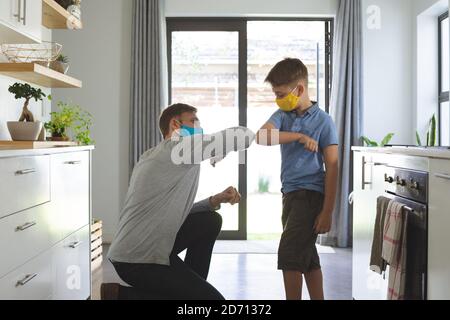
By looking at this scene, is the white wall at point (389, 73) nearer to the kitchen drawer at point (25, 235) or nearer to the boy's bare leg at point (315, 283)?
the boy's bare leg at point (315, 283)

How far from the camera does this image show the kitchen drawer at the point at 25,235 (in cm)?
181

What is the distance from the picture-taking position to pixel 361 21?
4.65m

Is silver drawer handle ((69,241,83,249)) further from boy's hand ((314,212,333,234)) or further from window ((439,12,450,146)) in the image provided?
window ((439,12,450,146))

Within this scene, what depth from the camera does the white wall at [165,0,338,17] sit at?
4.70 m

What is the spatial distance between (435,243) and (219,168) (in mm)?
3347

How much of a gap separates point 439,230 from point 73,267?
1711 millimetres

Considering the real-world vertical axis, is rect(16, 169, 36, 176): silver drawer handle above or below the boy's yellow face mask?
below

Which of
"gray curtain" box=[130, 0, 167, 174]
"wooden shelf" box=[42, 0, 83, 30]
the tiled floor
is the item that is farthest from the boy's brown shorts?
"gray curtain" box=[130, 0, 167, 174]

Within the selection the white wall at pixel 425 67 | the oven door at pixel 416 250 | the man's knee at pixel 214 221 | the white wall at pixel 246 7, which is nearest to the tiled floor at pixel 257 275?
the man's knee at pixel 214 221

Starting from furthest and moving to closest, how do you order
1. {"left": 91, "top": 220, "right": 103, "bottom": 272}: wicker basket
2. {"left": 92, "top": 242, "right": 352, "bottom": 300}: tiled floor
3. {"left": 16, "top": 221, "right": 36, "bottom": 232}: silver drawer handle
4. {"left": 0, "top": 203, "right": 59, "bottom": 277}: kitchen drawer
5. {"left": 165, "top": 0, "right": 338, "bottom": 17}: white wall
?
{"left": 165, "top": 0, "right": 338, "bottom": 17}: white wall, {"left": 91, "top": 220, "right": 103, "bottom": 272}: wicker basket, {"left": 92, "top": 242, "right": 352, "bottom": 300}: tiled floor, {"left": 16, "top": 221, "right": 36, "bottom": 232}: silver drawer handle, {"left": 0, "top": 203, "right": 59, "bottom": 277}: kitchen drawer

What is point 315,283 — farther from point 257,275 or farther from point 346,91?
point 346,91

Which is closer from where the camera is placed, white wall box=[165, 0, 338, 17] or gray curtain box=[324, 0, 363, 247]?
gray curtain box=[324, 0, 363, 247]

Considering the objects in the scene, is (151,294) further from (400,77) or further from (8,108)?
(400,77)

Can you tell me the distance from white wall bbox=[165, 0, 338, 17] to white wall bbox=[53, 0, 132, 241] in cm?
46
